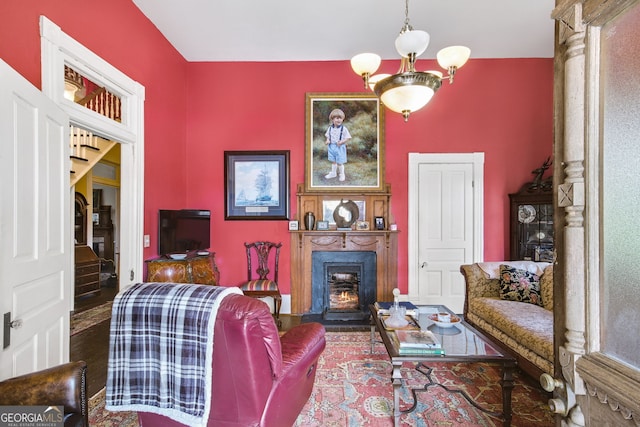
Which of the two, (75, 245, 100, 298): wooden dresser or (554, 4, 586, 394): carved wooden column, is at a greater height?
(554, 4, 586, 394): carved wooden column

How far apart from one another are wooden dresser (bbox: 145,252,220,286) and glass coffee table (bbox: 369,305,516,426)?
2246mm

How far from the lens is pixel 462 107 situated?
4.45m

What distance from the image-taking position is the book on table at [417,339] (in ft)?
6.77

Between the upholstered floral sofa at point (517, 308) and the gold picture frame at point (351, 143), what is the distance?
181cm

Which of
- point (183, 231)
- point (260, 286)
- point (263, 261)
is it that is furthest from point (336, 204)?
point (183, 231)

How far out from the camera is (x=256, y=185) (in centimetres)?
448

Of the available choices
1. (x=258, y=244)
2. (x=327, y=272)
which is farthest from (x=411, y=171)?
(x=258, y=244)

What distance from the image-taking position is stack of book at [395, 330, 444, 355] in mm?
2038

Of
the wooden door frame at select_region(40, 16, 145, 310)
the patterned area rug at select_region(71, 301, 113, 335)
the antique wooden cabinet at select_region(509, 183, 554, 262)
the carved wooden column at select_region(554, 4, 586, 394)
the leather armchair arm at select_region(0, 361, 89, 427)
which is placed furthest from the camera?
the antique wooden cabinet at select_region(509, 183, 554, 262)

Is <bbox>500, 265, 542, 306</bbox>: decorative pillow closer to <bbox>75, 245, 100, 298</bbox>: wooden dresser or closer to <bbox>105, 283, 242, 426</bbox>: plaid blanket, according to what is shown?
<bbox>105, 283, 242, 426</bbox>: plaid blanket

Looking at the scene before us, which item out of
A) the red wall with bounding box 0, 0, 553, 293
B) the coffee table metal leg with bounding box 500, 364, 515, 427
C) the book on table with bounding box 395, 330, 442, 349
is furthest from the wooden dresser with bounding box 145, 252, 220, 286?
the coffee table metal leg with bounding box 500, 364, 515, 427

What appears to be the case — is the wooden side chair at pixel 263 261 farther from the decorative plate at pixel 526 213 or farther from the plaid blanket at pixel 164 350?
the decorative plate at pixel 526 213

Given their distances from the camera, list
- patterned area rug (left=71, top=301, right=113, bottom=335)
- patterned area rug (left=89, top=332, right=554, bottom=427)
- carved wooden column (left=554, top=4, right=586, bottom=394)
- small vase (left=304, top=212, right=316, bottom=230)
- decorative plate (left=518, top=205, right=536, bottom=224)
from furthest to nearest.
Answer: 1. small vase (left=304, top=212, right=316, bottom=230)
2. decorative plate (left=518, top=205, right=536, bottom=224)
3. patterned area rug (left=71, top=301, right=113, bottom=335)
4. patterned area rug (left=89, top=332, right=554, bottom=427)
5. carved wooden column (left=554, top=4, right=586, bottom=394)

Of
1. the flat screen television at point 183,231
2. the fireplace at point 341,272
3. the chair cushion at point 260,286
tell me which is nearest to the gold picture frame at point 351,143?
the fireplace at point 341,272
